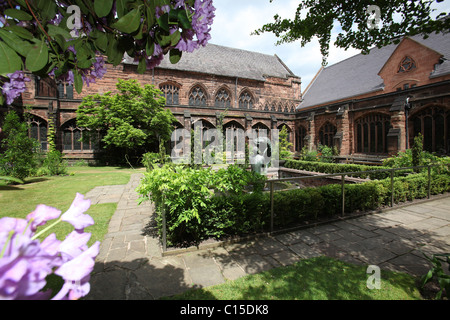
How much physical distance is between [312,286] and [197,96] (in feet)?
79.9

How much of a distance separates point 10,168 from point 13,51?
12.7 meters

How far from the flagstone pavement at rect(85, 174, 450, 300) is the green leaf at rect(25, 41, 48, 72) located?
266 cm

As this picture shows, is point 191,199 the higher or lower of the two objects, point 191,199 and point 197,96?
the lower

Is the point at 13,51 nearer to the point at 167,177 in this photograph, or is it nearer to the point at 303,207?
the point at 167,177

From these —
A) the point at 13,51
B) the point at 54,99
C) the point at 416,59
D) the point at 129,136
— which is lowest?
the point at 13,51

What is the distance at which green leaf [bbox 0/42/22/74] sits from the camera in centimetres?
90

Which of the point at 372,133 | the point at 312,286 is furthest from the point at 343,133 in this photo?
the point at 312,286

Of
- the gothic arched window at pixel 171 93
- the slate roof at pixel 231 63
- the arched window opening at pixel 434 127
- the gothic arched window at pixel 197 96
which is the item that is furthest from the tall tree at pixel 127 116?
the arched window opening at pixel 434 127

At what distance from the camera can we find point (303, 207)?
16.5 feet

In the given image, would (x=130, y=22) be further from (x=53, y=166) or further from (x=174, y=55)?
(x=53, y=166)

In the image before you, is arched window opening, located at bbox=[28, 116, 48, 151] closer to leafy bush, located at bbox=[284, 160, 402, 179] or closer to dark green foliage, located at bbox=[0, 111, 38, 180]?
dark green foliage, located at bbox=[0, 111, 38, 180]

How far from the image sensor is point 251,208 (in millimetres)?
4434

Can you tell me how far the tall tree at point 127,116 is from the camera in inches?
648
